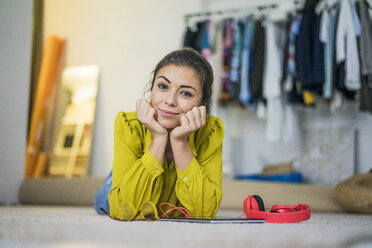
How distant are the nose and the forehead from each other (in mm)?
37

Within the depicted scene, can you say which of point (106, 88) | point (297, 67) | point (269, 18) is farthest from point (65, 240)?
point (106, 88)

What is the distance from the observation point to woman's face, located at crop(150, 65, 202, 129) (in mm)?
1100

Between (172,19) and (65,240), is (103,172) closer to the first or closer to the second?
(172,19)

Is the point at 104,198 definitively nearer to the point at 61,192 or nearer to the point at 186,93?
the point at 186,93

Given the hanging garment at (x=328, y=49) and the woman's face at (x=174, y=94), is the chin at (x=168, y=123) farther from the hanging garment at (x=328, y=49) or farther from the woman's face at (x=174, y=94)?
the hanging garment at (x=328, y=49)

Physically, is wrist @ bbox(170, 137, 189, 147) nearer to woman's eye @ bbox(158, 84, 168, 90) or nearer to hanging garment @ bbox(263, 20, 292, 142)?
woman's eye @ bbox(158, 84, 168, 90)

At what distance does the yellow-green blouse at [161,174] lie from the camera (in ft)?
3.47

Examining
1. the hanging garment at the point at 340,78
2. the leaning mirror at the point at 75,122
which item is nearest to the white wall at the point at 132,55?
the leaning mirror at the point at 75,122

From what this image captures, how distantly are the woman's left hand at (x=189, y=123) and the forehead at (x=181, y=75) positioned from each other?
97mm

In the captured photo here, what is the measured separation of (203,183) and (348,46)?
1.91 metres

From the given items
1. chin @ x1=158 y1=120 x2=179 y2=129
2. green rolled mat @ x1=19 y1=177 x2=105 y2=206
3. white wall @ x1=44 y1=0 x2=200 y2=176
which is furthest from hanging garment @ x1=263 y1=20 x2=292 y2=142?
chin @ x1=158 y1=120 x2=179 y2=129

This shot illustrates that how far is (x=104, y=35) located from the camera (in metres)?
3.92

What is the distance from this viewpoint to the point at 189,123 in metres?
1.06

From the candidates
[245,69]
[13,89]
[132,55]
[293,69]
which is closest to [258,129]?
[245,69]
